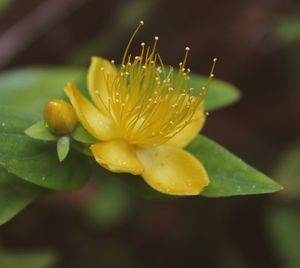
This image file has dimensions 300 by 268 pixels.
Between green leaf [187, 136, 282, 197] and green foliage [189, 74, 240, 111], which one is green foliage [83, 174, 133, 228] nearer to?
green foliage [189, 74, 240, 111]

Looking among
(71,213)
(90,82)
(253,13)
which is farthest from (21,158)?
(253,13)

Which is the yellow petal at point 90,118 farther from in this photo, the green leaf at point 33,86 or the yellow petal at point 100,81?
the green leaf at point 33,86

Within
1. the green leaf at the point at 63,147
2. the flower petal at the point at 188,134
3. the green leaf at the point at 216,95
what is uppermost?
the green leaf at the point at 216,95

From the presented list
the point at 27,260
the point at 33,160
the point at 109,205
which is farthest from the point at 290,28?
the point at 33,160

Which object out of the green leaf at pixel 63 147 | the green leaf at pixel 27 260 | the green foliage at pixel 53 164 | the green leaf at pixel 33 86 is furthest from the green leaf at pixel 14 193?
the green leaf at pixel 33 86

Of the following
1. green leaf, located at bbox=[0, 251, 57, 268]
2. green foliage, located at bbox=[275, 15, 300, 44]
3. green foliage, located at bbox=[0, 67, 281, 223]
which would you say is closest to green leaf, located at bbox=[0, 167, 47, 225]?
green foliage, located at bbox=[0, 67, 281, 223]

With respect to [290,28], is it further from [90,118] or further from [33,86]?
[90,118]
